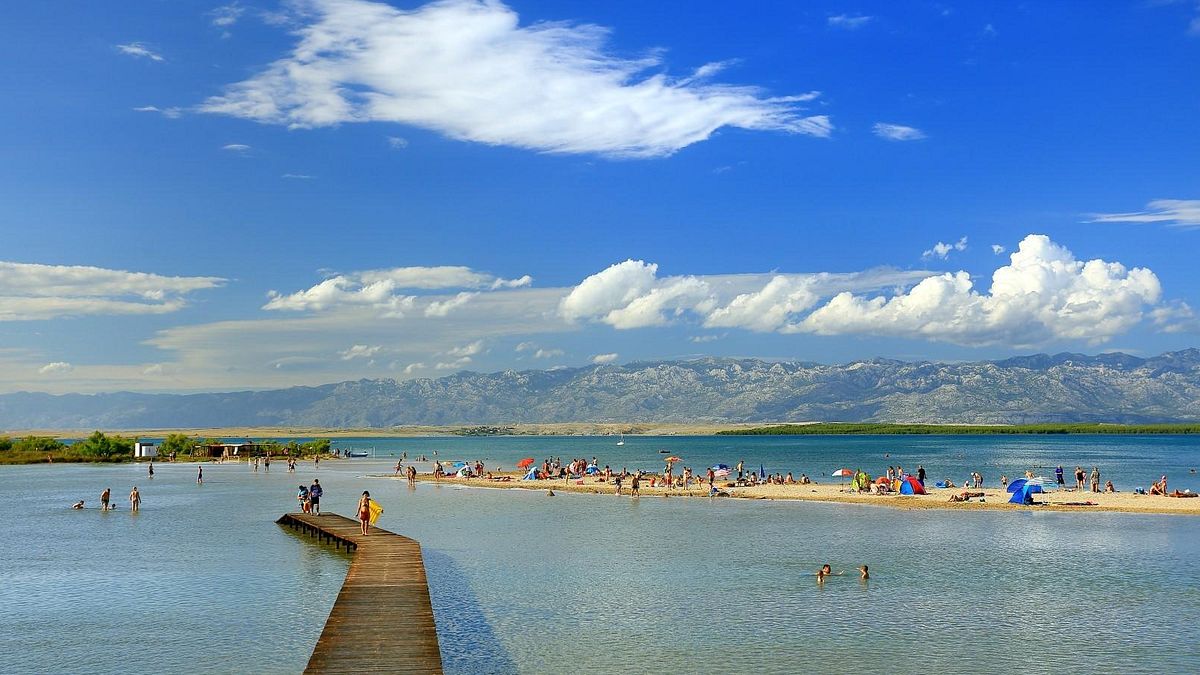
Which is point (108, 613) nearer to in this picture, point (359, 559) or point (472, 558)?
point (359, 559)

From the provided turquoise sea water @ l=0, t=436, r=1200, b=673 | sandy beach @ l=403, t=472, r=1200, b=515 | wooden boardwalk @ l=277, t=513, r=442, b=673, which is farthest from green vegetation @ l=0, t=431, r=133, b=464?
wooden boardwalk @ l=277, t=513, r=442, b=673

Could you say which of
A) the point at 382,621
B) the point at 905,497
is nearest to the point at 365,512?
the point at 382,621

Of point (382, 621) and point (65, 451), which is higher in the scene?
point (65, 451)

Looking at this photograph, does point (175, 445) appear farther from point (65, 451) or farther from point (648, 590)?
point (648, 590)

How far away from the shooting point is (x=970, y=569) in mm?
41125

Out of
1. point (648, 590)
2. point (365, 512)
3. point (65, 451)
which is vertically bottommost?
point (648, 590)

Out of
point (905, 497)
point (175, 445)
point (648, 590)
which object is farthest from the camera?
point (175, 445)

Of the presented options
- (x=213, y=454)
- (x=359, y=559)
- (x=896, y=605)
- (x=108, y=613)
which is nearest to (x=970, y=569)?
(x=896, y=605)

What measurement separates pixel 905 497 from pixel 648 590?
142 ft

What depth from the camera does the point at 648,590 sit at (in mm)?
36812

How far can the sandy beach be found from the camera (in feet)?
217

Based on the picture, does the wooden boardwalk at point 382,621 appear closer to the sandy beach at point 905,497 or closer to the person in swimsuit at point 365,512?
the person in swimsuit at point 365,512

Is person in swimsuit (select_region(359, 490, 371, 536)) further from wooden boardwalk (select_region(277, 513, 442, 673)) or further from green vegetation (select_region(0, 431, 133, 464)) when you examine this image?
green vegetation (select_region(0, 431, 133, 464))

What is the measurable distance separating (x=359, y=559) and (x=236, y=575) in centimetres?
589
